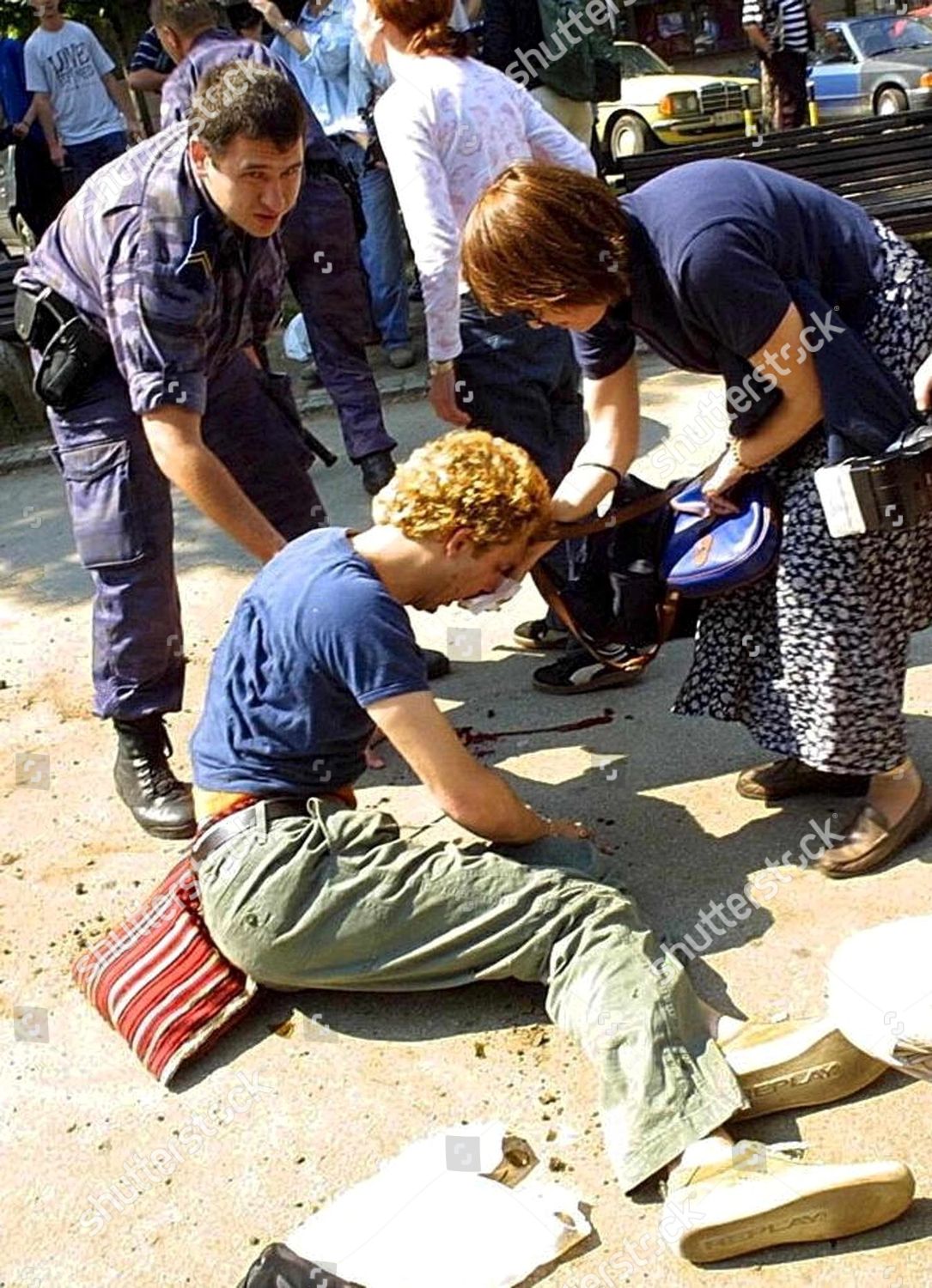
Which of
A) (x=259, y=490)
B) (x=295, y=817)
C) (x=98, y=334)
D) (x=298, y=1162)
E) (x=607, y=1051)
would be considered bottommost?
(x=298, y=1162)

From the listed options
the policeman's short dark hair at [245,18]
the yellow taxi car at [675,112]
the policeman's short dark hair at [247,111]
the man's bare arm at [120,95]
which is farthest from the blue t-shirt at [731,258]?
the yellow taxi car at [675,112]

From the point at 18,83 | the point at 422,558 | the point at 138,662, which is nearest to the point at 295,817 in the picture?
the point at 422,558

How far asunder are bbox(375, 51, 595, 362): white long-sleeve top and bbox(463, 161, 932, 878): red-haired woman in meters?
0.84

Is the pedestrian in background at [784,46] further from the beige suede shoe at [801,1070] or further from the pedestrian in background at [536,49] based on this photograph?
the beige suede shoe at [801,1070]

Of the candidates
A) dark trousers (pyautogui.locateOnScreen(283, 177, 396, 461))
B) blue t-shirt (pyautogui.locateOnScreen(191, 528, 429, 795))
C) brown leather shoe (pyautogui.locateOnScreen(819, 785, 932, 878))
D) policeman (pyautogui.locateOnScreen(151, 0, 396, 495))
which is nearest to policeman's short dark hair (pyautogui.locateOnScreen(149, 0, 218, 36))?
policeman (pyautogui.locateOnScreen(151, 0, 396, 495))

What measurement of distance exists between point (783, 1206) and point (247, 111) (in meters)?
2.24

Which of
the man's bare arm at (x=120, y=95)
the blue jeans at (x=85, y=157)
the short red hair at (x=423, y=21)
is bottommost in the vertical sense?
the blue jeans at (x=85, y=157)

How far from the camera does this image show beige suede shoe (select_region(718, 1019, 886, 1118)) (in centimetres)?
256

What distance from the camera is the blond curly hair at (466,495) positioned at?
279cm

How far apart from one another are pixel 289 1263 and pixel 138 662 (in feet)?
5.77

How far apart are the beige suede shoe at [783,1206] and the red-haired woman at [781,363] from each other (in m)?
0.98

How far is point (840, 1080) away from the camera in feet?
8.46

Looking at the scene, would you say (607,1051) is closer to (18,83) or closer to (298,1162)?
(298,1162)

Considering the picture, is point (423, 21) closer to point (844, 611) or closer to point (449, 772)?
point (844, 611)
